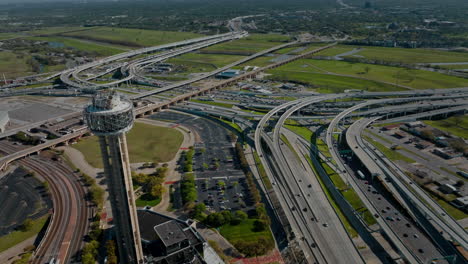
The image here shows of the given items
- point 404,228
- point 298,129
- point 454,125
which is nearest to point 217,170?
point 298,129

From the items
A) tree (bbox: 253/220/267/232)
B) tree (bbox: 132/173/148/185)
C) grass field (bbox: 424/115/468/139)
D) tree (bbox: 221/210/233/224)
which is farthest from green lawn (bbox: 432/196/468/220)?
tree (bbox: 132/173/148/185)

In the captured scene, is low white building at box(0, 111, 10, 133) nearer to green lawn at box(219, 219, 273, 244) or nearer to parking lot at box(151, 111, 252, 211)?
parking lot at box(151, 111, 252, 211)

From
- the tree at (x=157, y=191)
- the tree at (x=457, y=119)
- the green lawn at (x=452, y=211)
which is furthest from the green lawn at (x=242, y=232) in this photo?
the tree at (x=457, y=119)

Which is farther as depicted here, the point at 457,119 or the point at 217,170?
the point at 457,119

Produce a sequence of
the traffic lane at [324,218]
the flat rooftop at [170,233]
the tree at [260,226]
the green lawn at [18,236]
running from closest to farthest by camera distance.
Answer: the flat rooftop at [170,233] → the traffic lane at [324,218] → the green lawn at [18,236] → the tree at [260,226]

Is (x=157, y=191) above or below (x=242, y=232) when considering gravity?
above

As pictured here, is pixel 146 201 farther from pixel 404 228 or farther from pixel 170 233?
pixel 404 228

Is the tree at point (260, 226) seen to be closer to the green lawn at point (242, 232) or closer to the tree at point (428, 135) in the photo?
the green lawn at point (242, 232)
